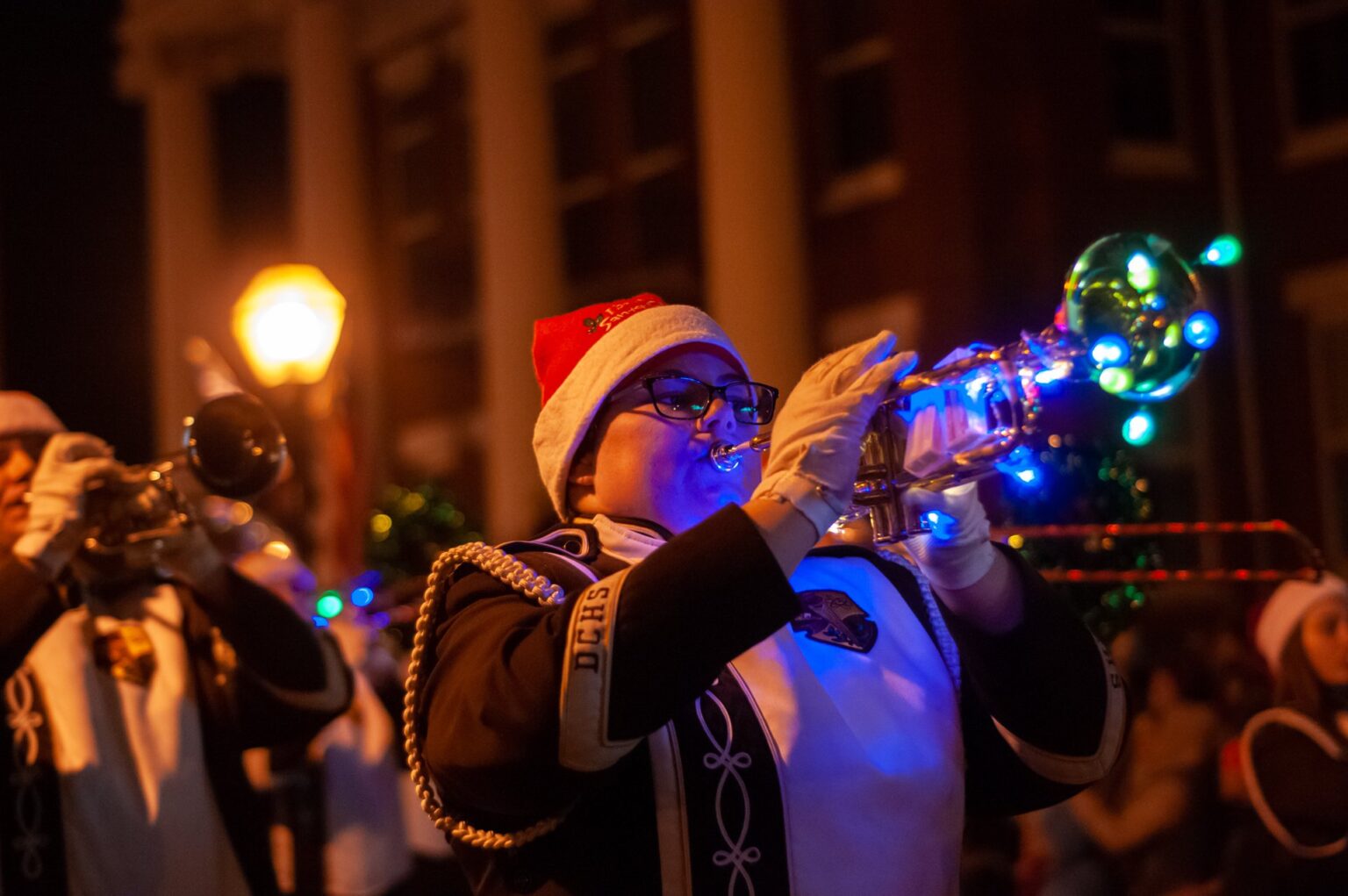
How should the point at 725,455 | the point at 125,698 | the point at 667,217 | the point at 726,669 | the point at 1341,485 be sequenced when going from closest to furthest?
the point at 726,669
the point at 725,455
the point at 125,698
the point at 1341,485
the point at 667,217

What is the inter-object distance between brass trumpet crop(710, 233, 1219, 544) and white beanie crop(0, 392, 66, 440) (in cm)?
275

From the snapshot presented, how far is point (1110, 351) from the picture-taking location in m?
2.29

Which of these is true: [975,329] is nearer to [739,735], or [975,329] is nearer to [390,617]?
[390,617]

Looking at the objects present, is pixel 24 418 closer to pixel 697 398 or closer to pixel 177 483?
pixel 177 483

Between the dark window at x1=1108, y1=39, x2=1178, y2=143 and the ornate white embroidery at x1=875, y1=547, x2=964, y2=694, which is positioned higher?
the dark window at x1=1108, y1=39, x2=1178, y2=143

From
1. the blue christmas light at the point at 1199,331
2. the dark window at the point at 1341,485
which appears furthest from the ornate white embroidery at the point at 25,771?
the dark window at the point at 1341,485

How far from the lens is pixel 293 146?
1864cm

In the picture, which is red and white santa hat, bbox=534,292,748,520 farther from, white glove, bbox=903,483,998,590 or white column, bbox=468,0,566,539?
white column, bbox=468,0,566,539

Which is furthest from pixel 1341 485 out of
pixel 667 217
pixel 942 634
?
pixel 942 634

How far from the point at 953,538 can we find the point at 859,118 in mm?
11048

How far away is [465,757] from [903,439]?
869 millimetres

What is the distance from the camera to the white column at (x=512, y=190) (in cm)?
1344

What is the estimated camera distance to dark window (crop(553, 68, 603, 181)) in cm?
1622

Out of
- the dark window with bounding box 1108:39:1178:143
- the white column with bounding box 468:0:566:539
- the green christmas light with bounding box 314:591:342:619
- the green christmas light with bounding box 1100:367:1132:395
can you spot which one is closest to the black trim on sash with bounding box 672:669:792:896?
the green christmas light with bounding box 1100:367:1132:395
